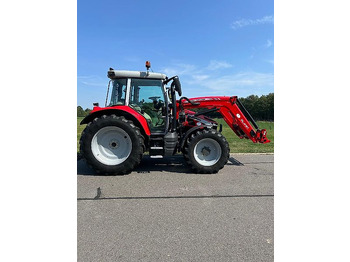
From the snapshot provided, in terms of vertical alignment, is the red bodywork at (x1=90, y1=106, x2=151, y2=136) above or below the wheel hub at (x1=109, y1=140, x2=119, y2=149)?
above

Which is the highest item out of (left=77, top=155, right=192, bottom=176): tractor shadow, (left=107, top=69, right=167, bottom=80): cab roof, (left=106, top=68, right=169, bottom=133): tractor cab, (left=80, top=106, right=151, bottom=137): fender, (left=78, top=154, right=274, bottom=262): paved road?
(left=107, top=69, right=167, bottom=80): cab roof

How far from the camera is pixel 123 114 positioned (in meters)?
4.52

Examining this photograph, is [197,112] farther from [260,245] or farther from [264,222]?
[260,245]

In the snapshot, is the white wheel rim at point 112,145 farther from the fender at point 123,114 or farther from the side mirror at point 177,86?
the side mirror at point 177,86

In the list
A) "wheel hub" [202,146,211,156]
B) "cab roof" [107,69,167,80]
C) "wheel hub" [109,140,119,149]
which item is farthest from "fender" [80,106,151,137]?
"wheel hub" [202,146,211,156]

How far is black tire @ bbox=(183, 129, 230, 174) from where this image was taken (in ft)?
14.5

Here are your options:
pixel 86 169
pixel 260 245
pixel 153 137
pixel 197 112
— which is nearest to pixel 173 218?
pixel 260 245

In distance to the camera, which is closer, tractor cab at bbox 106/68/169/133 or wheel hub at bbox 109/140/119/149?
wheel hub at bbox 109/140/119/149

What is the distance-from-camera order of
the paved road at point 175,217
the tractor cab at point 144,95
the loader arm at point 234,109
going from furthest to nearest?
1. the loader arm at point 234,109
2. the tractor cab at point 144,95
3. the paved road at point 175,217

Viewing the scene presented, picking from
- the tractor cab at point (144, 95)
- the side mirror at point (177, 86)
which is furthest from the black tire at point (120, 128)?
the side mirror at point (177, 86)

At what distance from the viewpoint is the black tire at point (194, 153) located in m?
4.42

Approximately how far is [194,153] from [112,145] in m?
1.73

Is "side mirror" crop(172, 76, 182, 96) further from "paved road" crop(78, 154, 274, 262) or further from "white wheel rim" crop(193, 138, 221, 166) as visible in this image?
"paved road" crop(78, 154, 274, 262)

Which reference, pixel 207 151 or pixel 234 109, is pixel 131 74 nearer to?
pixel 207 151
